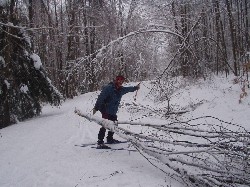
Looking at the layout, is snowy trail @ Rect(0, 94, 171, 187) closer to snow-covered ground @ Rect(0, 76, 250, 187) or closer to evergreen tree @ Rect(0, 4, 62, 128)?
snow-covered ground @ Rect(0, 76, 250, 187)

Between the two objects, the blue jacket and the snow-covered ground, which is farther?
the blue jacket

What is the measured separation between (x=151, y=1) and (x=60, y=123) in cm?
890

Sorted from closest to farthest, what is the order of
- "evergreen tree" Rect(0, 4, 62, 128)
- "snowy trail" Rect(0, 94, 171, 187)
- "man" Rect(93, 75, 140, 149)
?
"snowy trail" Rect(0, 94, 171, 187) → "man" Rect(93, 75, 140, 149) → "evergreen tree" Rect(0, 4, 62, 128)

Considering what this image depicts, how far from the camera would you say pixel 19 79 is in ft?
54.8

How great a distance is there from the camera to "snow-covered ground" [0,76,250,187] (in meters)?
6.74

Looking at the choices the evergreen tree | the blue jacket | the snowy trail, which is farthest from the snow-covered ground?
the evergreen tree

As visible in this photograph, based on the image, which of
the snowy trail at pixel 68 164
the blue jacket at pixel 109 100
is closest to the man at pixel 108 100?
the blue jacket at pixel 109 100

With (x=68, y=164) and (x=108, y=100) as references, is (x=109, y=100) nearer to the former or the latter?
(x=108, y=100)

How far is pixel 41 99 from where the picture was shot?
1758cm

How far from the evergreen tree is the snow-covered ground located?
86.9 inches

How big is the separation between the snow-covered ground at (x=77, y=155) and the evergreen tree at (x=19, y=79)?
2.21 metres

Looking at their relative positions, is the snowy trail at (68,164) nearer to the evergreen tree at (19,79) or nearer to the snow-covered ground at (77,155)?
the snow-covered ground at (77,155)

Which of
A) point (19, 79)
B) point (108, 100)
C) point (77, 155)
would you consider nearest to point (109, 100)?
point (108, 100)

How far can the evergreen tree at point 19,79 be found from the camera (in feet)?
52.5
